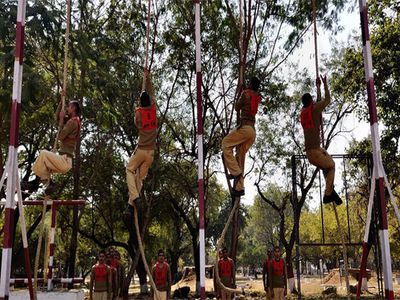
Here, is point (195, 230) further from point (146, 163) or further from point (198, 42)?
point (198, 42)

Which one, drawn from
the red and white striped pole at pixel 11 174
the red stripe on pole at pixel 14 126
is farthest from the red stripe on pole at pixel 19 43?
the red stripe on pole at pixel 14 126

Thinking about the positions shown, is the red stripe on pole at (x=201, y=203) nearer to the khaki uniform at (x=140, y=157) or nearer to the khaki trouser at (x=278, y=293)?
the khaki uniform at (x=140, y=157)

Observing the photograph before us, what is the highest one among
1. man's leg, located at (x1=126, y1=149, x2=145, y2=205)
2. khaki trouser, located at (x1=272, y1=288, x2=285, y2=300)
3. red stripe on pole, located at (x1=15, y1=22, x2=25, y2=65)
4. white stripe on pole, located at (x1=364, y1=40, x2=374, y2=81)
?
red stripe on pole, located at (x1=15, y1=22, x2=25, y2=65)

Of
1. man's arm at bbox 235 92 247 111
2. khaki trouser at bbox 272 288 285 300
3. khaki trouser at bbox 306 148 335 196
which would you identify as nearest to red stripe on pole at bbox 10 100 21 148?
man's arm at bbox 235 92 247 111

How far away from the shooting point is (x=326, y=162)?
6836mm

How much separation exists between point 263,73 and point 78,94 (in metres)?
6.78

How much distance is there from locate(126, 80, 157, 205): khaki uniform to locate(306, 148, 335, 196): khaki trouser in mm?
2202

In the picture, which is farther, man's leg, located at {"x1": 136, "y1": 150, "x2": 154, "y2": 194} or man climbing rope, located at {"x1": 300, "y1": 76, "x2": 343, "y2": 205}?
man climbing rope, located at {"x1": 300, "y1": 76, "x2": 343, "y2": 205}

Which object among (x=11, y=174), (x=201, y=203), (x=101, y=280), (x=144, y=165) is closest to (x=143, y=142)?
(x=144, y=165)

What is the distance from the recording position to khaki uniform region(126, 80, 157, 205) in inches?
257

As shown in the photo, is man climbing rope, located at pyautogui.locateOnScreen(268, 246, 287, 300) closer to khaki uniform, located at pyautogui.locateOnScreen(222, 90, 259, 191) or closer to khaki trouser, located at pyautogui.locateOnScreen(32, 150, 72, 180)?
khaki uniform, located at pyautogui.locateOnScreen(222, 90, 259, 191)

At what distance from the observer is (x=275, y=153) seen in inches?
960

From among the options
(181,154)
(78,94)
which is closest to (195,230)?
(181,154)

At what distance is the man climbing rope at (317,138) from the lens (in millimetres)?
6727
